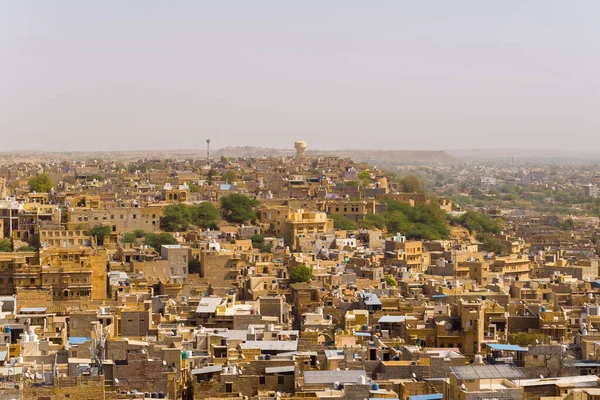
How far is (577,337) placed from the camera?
23.0 metres

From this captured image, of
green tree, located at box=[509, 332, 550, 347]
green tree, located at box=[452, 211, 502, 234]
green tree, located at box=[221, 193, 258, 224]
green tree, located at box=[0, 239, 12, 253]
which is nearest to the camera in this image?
green tree, located at box=[509, 332, 550, 347]

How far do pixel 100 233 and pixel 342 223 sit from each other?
11.2m

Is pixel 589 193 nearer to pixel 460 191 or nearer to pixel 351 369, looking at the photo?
pixel 460 191

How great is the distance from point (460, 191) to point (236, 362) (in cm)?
9649

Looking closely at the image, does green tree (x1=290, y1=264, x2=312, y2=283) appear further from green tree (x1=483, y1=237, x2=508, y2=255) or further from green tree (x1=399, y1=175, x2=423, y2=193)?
green tree (x1=399, y1=175, x2=423, y2=193)

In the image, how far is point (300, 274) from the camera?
34.1 m

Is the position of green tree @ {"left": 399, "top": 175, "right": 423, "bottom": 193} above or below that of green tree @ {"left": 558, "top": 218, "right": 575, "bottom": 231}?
above

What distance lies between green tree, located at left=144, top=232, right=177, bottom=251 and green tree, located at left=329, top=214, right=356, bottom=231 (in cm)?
883

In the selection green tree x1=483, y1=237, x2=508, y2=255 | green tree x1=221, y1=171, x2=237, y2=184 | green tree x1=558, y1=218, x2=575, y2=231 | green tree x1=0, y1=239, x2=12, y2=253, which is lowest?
green tree x1=558, y1=218, x2=575, y2=231

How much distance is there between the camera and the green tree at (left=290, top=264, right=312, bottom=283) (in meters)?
33.9

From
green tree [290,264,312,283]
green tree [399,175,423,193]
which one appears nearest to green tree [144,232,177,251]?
green tree [290,264,312,283]

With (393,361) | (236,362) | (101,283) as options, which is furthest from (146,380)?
(101,283)

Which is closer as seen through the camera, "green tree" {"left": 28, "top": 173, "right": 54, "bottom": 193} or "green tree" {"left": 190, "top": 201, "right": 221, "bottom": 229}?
"green tree" {"left": 190, "top": 201, "right": 221, "bottom": 229}

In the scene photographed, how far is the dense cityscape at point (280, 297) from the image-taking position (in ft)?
63.3
